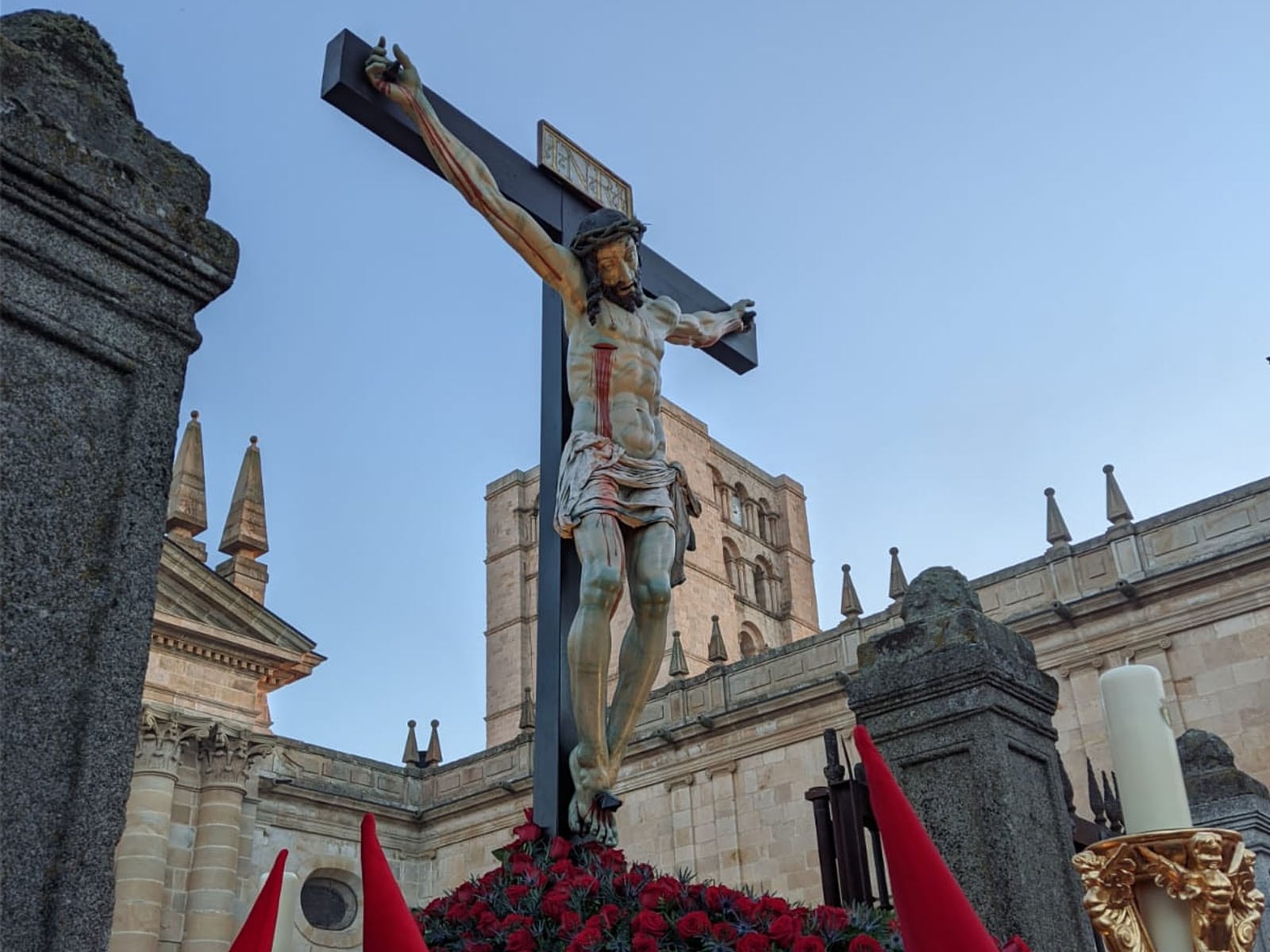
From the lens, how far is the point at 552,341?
497cm

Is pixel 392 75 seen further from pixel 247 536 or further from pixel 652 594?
pixel 247 536

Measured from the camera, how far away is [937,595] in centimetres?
448

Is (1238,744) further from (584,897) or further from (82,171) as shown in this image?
(82,171)

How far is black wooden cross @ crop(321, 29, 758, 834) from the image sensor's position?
13.7 ft

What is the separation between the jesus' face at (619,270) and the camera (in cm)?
461

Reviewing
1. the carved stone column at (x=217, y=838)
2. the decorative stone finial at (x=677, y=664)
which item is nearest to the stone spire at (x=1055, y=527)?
the decorative stone finial at (x=677, y=664)

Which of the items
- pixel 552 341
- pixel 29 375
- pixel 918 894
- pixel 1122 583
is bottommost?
pixel 918 894

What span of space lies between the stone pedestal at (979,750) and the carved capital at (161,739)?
56.0ft

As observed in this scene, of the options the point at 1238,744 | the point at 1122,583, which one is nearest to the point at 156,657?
the point at 1122,583

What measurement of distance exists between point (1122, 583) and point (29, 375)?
1760cm

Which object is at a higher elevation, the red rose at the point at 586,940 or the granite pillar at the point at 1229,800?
the granite pillar at the point at 1229,800

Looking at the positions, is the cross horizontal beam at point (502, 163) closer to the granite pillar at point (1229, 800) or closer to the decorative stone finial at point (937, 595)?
the decorative stone finial at point (937, 595)

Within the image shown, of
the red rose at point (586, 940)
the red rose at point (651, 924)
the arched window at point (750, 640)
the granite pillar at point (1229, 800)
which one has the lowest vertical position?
the red rose at point (586, 940)

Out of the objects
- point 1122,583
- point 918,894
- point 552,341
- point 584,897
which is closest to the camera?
point 918,894
